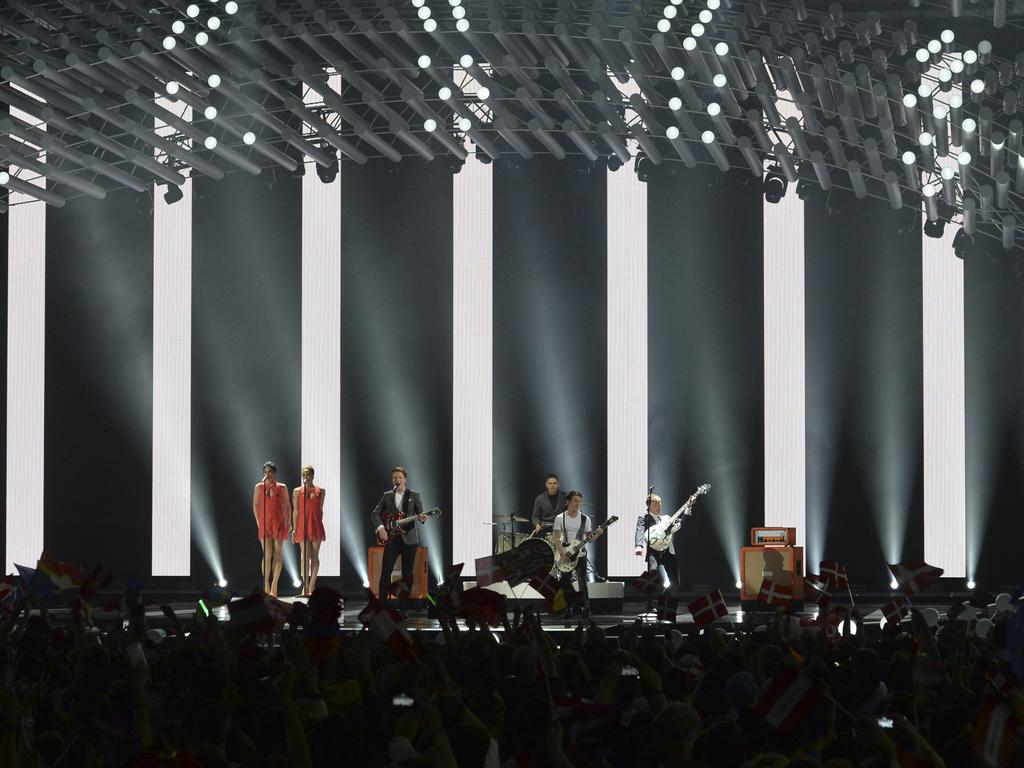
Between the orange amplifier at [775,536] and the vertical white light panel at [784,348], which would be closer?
the orange amplifier at [775,536]

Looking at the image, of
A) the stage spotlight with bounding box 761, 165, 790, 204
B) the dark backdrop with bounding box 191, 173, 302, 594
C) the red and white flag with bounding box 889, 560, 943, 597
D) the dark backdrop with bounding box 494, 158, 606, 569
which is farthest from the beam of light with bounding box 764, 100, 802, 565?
the red and white flag with bounding box 889, 560, 943, 597

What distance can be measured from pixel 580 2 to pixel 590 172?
2964 millimetres

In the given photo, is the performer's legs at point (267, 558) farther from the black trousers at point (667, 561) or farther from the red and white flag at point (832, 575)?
the red and white flag at point (832, 575)

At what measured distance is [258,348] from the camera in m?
15.3

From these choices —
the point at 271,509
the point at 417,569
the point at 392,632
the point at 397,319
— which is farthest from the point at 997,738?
the point at 397,319

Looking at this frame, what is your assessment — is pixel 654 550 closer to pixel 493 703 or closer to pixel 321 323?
pixel 321 323

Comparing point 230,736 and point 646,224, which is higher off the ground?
point 646,224

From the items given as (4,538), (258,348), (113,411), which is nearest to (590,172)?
(258,348)

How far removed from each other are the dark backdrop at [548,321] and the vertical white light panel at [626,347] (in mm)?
102

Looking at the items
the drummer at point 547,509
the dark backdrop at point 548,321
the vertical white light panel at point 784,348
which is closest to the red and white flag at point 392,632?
the drummer at point 547,509

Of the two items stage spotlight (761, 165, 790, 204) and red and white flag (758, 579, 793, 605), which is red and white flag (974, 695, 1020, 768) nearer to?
red and white flag (758, 579, 793, 605)

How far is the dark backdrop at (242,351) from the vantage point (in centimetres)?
1513

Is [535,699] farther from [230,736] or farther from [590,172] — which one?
[590,172]

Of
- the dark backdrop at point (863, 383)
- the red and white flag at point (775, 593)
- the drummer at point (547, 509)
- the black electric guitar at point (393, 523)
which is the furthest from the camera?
the dark backdrop at point (863, 383)
